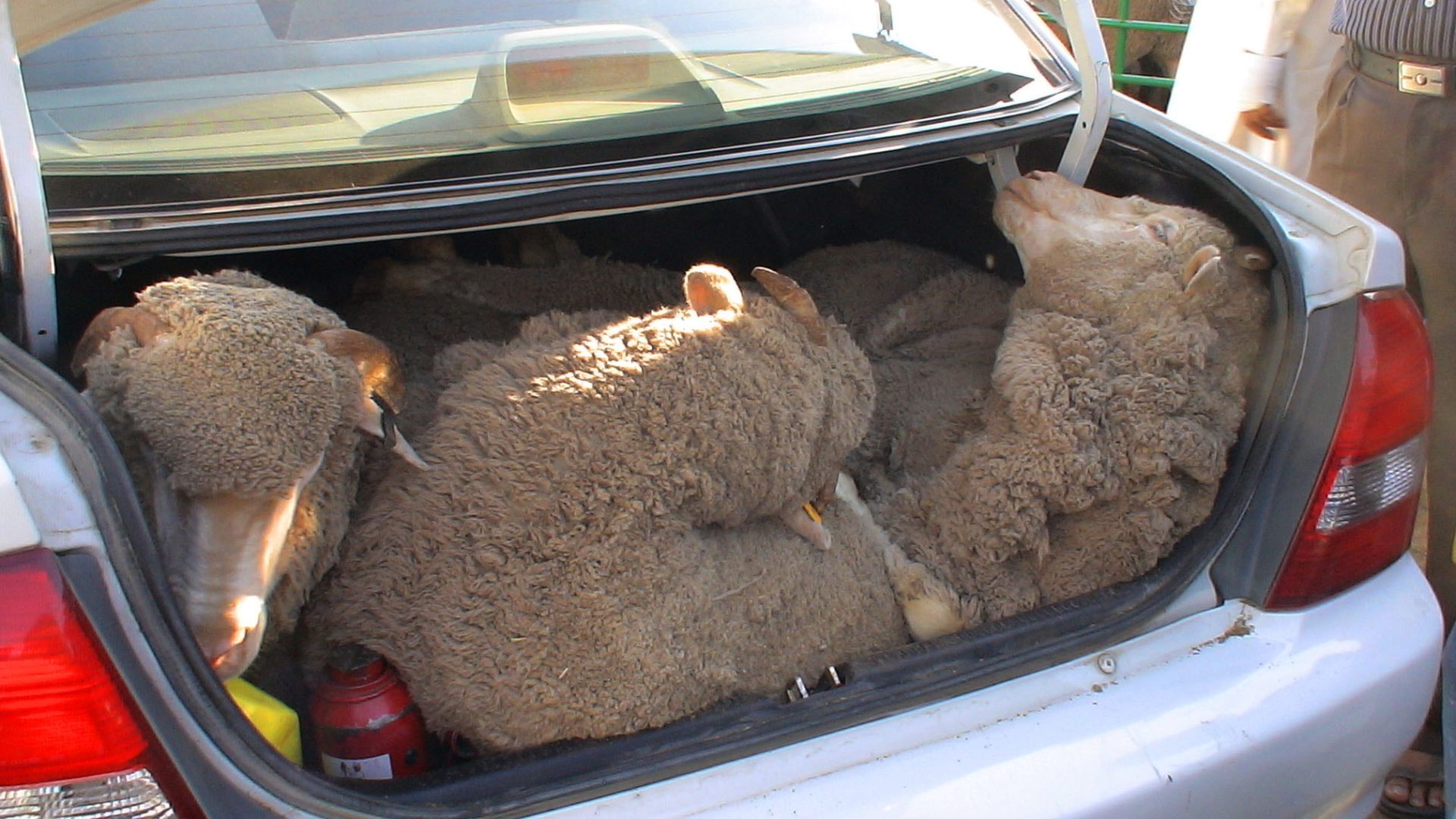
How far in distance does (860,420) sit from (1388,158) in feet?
6.04

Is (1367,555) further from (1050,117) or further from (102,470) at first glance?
(102,470)

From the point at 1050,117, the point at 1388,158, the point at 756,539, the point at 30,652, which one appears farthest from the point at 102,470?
the point at 1388,158

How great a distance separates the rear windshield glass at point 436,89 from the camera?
1643 mm

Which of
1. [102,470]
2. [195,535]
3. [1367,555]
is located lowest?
[1367,555]

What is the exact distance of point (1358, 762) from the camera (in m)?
1.61

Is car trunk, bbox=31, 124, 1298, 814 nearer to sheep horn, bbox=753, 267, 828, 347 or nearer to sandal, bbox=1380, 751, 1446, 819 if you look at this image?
sheep horn, bbox=753, 267, 828, 347

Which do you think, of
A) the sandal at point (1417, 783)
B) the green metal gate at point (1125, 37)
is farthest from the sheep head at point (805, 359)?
the green metal gate at point (1125, 37)

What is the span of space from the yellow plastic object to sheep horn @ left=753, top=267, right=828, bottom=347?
932 millimetres

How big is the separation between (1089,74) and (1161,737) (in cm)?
116

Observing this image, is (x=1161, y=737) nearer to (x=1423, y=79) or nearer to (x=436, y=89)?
(x=436, y=89)

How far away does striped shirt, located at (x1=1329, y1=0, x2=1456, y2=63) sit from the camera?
2.55m

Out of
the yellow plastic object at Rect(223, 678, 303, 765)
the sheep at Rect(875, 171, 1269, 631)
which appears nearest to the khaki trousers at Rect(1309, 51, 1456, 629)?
the sheep at Rect(875, 171, 1269, 631)

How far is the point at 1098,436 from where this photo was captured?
181 cm

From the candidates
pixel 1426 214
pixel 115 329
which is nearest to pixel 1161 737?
pixel 115 329
